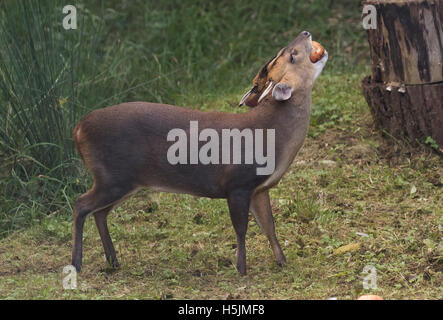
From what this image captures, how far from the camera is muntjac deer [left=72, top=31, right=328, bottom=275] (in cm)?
469

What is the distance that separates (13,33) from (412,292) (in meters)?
3.46

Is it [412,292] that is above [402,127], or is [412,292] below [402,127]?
below

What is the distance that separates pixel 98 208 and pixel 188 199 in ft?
4.93

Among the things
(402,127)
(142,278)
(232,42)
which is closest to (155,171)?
(142,278)

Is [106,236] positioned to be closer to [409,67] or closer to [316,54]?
[316,54]

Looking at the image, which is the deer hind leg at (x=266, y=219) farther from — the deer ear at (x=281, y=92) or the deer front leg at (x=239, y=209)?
the deer ear at (x=281, y=92)

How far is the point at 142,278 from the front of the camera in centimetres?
489

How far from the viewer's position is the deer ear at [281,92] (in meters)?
4.61

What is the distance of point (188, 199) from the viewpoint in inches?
244

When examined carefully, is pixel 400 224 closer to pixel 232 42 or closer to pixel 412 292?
pixel 412 292

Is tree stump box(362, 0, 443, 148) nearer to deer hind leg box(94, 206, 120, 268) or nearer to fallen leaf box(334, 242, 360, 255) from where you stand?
fallen leaf box(334, 242, 360, 255)

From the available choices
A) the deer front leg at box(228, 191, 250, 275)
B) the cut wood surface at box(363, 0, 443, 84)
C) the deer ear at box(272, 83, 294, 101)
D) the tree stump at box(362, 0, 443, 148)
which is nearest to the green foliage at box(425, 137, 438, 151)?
the tree stump at box(362, 0, 443, 148)

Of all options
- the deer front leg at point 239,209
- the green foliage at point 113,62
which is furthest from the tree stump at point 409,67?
the deer front leg at point 239,209

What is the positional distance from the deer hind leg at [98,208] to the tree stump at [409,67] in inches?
101
